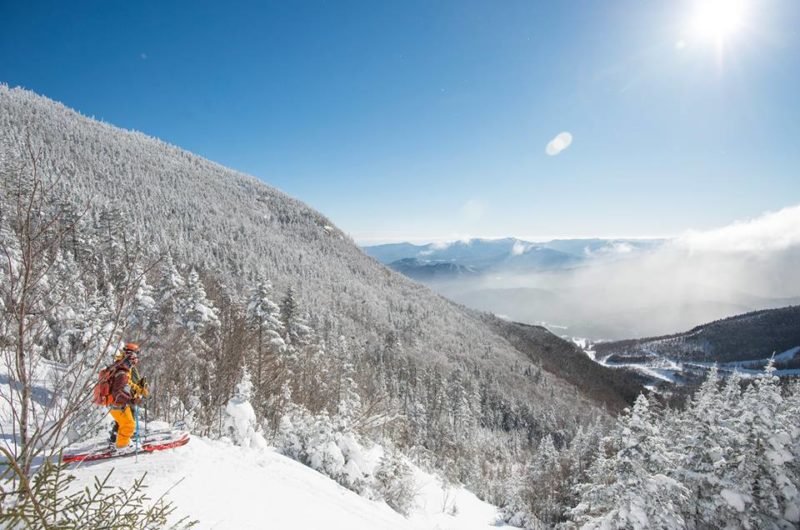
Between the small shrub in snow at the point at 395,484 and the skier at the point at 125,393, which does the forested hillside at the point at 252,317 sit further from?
the small shrub in snow at the point at 395,484

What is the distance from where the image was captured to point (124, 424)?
698cm

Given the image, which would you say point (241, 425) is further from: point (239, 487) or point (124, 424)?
point (124, 424)

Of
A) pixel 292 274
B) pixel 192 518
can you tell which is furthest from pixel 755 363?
pixel 192 518

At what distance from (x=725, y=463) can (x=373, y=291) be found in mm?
136086

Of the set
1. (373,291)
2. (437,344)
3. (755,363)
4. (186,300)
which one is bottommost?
(755,363)

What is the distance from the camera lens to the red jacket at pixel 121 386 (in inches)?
250

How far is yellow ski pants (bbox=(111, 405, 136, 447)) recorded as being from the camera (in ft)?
22.8

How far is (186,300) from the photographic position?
2116 cm

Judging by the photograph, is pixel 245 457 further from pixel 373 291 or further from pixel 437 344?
pixel 373 291

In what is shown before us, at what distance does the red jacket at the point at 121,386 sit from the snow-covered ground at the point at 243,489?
48.2 inches

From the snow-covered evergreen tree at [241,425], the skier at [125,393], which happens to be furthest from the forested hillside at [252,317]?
the skier at [125,393]

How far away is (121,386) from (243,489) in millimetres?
3206

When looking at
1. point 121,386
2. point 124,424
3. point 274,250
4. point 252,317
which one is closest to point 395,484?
point 124,424

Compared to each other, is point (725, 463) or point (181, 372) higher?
point (181, 372)
